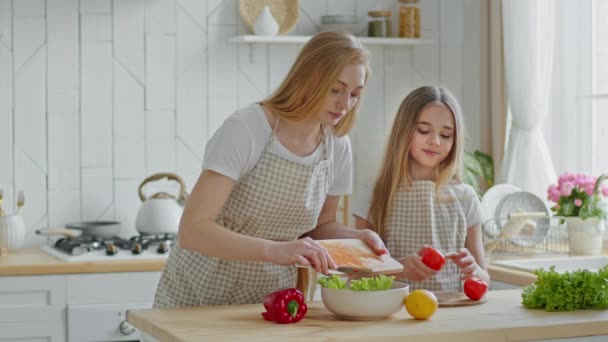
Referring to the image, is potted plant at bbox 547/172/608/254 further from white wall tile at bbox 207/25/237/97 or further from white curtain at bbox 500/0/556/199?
white wall tile at bbox 207/25/237/97

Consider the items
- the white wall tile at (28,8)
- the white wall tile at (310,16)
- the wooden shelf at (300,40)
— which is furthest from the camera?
the white wall tile at (310,16)

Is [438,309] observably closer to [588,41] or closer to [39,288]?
[39,288]

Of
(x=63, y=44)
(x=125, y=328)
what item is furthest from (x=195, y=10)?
(x=125, y=328)

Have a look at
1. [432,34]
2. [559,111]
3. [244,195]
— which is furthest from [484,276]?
[432,34]

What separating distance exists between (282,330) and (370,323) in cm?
21

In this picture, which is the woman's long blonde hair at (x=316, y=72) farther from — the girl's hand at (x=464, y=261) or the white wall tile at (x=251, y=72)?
the white wall tile at (x=251, y=72)

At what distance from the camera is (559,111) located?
4074mm

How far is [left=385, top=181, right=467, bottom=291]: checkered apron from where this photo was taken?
2850mm

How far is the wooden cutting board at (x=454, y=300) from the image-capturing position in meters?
2.36

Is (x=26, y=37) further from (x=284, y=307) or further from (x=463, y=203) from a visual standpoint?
(x=284, y=307)

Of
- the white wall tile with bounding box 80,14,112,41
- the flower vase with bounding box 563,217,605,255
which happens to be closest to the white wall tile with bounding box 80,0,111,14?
the white wall tile with bounding box 80,14,112,41

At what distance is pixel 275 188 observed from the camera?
240 centimetres

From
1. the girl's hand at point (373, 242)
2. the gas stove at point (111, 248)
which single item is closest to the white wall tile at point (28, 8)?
the gas stove at point (111, 248)

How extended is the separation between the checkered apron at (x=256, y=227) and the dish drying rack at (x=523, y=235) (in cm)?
117
